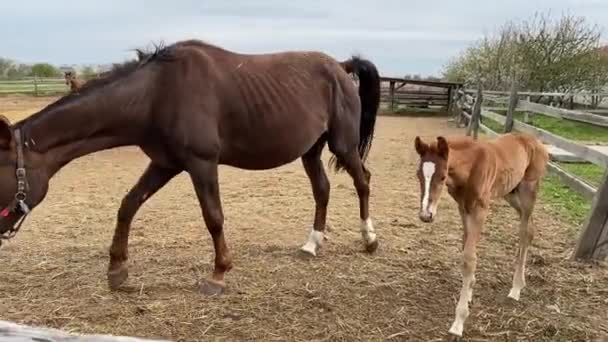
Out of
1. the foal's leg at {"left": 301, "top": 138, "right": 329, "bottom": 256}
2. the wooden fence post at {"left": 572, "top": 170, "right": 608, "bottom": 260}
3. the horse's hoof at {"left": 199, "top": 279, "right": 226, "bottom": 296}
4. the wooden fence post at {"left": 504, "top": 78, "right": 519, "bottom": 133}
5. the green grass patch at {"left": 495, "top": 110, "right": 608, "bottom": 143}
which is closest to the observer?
the horse's hoof at {"left": 199, "top": 279, "right": 226, "bottom": 296}

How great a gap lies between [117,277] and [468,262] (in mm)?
2281

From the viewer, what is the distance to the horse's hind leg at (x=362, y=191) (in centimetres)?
445

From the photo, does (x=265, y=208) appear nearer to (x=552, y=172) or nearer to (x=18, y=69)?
(x=552, y=172)

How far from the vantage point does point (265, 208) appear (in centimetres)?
595

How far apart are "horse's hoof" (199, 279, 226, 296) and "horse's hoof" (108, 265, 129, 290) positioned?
55 centimetres

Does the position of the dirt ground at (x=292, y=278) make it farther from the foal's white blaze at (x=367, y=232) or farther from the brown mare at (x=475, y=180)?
the brown mare at (x=475, y=180)

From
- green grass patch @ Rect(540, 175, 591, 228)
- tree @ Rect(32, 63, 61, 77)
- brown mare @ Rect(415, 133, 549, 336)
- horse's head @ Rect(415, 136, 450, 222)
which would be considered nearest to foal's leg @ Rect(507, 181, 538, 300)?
brown mare @ Rect(415, 133, 549, 336)

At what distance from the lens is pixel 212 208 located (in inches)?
140

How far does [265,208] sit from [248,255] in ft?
5.23

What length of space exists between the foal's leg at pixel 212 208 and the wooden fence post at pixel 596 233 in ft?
8.73

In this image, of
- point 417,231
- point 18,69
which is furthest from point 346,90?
point 18,69

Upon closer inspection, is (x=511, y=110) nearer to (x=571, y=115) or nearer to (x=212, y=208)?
(x=571, y=115)

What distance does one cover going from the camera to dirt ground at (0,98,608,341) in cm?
311

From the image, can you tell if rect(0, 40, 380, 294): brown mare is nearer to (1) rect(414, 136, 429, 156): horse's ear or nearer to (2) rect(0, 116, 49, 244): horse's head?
(2) rect(0, 116, 49, 244): horse's head
